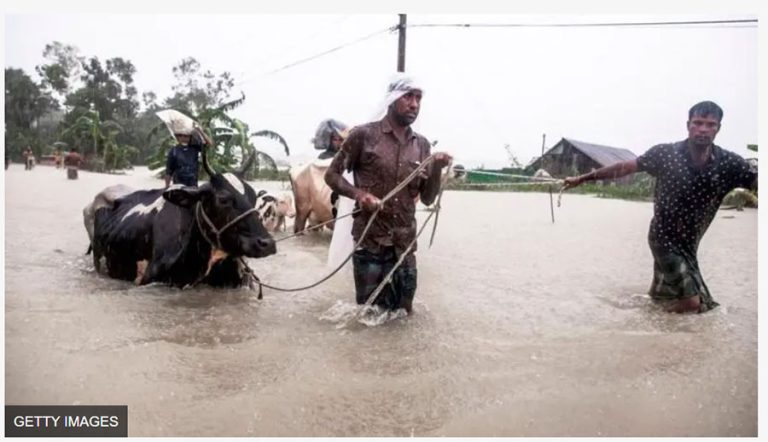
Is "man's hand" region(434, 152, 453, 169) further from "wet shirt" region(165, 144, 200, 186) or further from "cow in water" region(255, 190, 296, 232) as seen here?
"cow in water" region(255, 190, 296, 232)

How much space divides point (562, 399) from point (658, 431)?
0.42 meters

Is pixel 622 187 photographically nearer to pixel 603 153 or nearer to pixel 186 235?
pixel 603 153

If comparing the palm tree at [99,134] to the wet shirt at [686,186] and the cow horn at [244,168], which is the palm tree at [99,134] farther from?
the wet shirt at [686,186]

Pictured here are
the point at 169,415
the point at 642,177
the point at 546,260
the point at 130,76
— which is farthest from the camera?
the point at 546,260

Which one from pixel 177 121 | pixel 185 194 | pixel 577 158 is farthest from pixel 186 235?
pixel 577 158

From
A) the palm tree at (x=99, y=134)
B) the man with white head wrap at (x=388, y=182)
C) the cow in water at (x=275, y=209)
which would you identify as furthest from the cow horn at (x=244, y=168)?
the cow in water at (x=275, y=209)

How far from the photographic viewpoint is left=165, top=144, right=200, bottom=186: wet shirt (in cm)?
466

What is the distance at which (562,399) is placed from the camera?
2.76m

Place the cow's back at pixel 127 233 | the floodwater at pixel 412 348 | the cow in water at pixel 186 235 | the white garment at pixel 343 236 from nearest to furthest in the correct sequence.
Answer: the floodwater at pixel 412 348, the cow in water at pixel 186 235, the white garment at pixel 343 236, the cow's back at pixel 127 233

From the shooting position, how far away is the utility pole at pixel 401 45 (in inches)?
143

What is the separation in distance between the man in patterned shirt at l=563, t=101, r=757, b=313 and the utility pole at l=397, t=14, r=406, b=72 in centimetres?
122

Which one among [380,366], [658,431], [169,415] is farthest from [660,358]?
[169,415]

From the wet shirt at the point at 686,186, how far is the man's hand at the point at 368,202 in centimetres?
152

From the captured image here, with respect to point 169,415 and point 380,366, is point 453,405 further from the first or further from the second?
point 169,415
